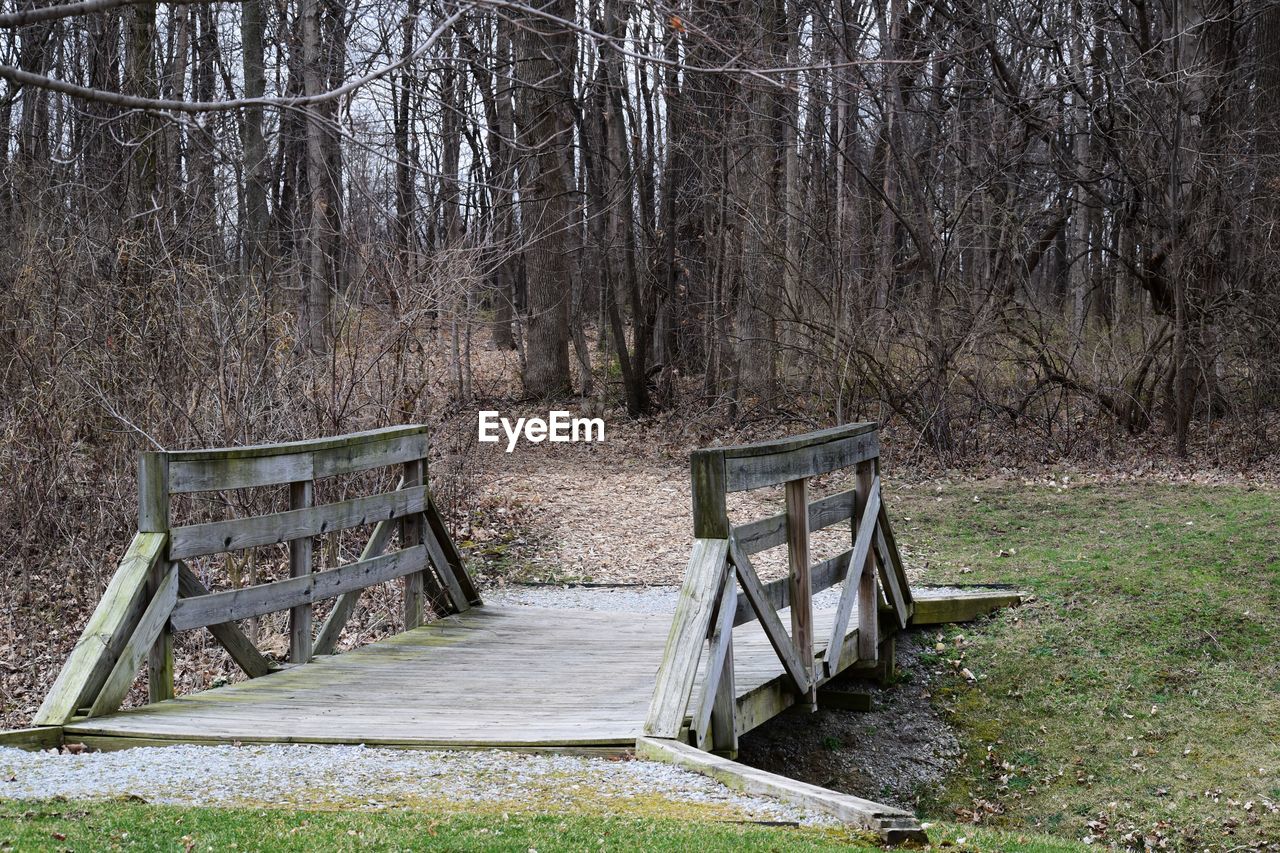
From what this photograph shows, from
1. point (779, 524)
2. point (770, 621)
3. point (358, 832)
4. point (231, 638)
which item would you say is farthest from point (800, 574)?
point (358, 832)

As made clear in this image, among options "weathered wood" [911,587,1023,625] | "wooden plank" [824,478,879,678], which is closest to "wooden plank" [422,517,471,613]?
"wooden plank" [824,478,879,678]

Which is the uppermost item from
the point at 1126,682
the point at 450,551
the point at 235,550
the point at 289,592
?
the point at 235,550

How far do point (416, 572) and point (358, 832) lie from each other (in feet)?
15.3

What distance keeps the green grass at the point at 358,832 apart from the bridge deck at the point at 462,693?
117 centimetres

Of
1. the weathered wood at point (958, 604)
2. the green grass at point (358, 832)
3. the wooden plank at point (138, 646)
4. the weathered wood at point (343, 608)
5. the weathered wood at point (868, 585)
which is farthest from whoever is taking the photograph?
the weathered wood at point (958, 604)

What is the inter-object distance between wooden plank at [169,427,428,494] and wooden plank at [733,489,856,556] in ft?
8.31

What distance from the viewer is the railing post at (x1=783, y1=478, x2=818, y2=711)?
23.9 ft

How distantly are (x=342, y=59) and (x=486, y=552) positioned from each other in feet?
32.6

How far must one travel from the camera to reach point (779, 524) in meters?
7.25

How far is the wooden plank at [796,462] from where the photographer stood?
6602mm

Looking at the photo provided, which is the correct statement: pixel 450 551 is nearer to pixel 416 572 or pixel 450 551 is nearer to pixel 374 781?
pixel 416 572

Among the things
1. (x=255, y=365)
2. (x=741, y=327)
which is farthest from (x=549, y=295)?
(x=255, y=365)

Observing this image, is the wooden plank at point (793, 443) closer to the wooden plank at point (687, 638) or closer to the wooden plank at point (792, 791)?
the wooden plank at point (687, 638)
